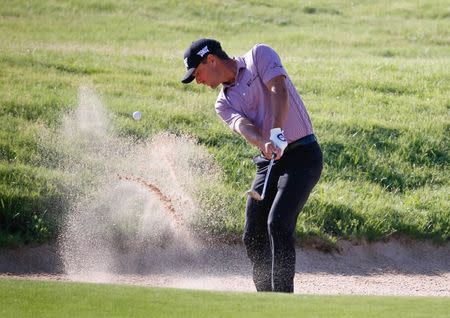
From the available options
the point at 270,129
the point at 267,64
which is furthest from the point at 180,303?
the point at 267,64

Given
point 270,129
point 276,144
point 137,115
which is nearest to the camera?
point 276,144

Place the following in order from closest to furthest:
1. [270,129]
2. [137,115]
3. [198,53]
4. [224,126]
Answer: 1. [270,129]
2. [198,53]
3. [137,115]
4. [224,126]

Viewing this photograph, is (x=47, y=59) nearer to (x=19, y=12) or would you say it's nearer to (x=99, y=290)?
(x=19, y=12)

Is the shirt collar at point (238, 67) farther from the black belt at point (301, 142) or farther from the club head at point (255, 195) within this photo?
the club head at point (255, 195)

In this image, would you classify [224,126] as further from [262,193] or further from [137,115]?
[262,193]

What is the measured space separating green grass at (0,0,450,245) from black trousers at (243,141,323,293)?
2184 mm

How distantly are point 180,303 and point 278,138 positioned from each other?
53.9 inches

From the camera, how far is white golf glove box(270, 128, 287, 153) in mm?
6277

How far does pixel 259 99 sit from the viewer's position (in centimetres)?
671

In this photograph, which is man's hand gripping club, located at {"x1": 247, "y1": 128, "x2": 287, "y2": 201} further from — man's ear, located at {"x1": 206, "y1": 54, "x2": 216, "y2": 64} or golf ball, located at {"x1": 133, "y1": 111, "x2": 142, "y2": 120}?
golf ball, located at {"x1": 133, "y1": 111, "x2": 142, "y2": 120}

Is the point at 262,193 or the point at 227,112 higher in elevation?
the point at 227,112

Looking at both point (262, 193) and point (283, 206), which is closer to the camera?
point (283, 206)

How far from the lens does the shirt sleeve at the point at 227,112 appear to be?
261 inches

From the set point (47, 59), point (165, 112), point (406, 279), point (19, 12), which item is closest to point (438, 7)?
point (19, 12)
